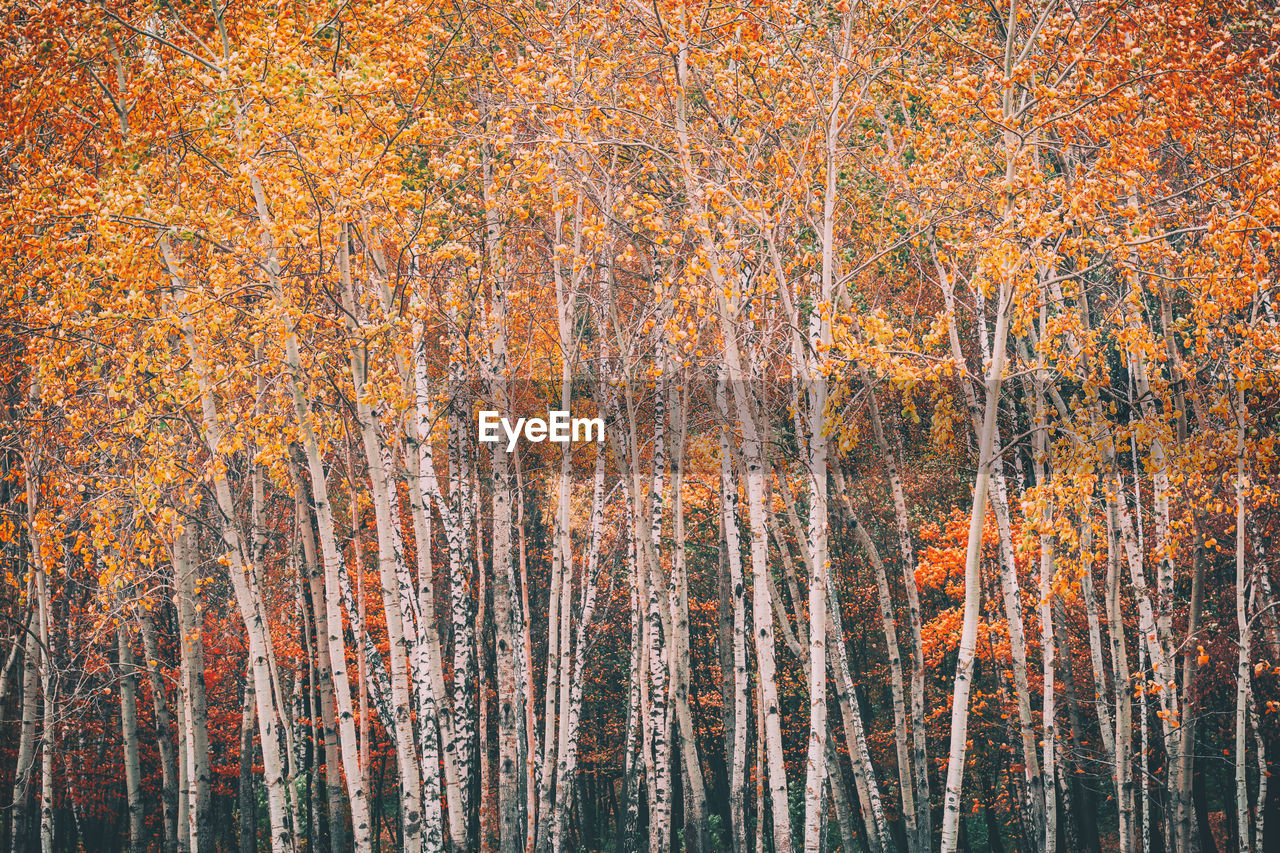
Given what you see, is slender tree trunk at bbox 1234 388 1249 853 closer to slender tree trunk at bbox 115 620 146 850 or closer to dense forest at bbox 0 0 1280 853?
dense forest at bbox 0 0 1280 853

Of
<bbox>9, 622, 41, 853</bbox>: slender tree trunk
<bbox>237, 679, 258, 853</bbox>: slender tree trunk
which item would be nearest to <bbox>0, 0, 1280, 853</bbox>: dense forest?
<bbox>9, 622, 41, 853</bbox>: slender tree trunk

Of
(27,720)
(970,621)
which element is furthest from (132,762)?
(970,621)

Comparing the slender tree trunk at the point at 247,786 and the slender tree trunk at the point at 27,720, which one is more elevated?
the slender tree trunk at the point at 27,720

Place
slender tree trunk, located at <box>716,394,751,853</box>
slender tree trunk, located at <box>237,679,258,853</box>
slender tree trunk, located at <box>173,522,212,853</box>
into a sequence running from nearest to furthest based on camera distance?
slender tree trunk, located at <box>173,522,212,853</box> < slender tree trunk, located at <box>716,394,751,853</box> < slender tree trunk, located at <box>237,679,258,853</box>

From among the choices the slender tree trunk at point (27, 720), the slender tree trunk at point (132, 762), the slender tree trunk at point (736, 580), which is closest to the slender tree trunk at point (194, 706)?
the slender tree trunk at point (132, 762)

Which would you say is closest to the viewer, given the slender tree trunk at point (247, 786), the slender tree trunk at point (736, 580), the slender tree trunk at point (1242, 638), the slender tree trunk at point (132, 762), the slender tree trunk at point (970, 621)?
the slender tree trunk at point (970, 621)

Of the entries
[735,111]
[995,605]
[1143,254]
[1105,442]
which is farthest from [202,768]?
[995,605]

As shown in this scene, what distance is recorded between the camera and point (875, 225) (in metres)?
12.2

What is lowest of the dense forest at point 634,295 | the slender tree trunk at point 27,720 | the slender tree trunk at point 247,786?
the slender tree trunk at point 247,786

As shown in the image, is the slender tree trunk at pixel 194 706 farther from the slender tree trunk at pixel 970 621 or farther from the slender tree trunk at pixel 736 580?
the slender tree trunk at pixel 970 621

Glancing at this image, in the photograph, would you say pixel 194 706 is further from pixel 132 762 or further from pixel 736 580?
pixel 736 580

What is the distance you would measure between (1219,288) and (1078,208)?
131cm

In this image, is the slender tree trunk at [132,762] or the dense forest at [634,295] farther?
the slender tree trunk at [132,762]

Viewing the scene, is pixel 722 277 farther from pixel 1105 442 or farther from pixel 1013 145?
pixel 1105 442
